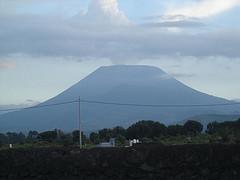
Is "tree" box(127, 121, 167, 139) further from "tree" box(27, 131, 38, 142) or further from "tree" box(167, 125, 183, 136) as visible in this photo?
"tree" box(27, 131, 38, 142)

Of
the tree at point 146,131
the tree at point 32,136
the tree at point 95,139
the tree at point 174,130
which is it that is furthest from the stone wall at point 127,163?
the tree at point 174,130

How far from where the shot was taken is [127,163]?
15203 millimetres

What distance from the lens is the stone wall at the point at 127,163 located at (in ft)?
47.9

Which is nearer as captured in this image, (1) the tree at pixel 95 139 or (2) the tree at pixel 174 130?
(1) the tree at pixel 95 139

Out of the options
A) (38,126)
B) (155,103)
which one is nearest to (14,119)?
(38,126)

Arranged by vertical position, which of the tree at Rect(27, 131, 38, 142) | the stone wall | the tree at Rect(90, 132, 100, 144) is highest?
the tree at Rect(27, 131, 38, 142)

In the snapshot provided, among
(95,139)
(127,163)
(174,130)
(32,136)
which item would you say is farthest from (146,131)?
(127,163)

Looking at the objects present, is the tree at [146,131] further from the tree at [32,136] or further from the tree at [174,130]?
the tree at [32,136]

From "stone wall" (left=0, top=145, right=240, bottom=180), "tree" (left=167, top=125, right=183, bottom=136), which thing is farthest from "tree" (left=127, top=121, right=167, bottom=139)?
"stone wall" (left=0, top=145, right=240, bottom=180)

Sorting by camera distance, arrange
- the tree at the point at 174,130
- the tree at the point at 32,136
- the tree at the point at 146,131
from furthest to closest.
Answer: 1. the tree at the point at 32,136
2. the tree at the point at 174,130
3. the tree at the point at 146,131

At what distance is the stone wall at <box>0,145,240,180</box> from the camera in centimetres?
1459

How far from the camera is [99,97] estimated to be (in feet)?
389

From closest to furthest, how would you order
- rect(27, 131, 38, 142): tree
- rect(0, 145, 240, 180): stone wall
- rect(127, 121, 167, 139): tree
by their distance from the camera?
1. rect(0, 145, 240, 180): stone wall
2. rect(127, 121, 167, 139): tree
3. rect(27, 131, 38, 142): tree

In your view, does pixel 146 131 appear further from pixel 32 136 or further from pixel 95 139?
pixel 32 136
